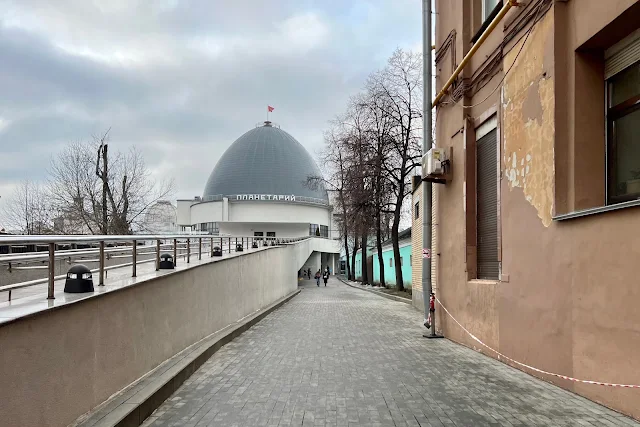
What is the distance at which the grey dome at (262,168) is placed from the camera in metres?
74.0

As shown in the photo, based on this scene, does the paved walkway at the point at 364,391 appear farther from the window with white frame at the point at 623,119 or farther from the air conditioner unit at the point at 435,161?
the air conditioner unit at the point at 435,161

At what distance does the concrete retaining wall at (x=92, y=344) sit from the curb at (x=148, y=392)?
3.6 inches

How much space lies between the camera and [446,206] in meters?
11.6

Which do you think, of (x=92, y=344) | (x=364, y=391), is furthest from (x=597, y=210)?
(x=92, y=344)

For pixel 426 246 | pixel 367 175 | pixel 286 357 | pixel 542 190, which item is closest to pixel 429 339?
pixel 426 246

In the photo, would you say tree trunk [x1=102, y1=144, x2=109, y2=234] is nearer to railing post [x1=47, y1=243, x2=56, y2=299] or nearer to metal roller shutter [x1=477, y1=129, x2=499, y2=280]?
metal roller shutter [x1=477, y1=129, x2=499, y2=280]

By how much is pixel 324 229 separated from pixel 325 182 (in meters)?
48.2

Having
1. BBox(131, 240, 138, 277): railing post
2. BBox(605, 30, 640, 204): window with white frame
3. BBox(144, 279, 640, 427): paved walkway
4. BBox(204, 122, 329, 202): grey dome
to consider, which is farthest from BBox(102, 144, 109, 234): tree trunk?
BBox(204, 122, 329, 202): grey dome

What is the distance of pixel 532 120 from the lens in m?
7.24

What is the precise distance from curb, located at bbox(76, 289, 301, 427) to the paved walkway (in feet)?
0.41

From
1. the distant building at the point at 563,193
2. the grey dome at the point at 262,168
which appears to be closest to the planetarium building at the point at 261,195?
the grey dome at the point at 262,168

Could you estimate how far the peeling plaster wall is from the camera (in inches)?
265

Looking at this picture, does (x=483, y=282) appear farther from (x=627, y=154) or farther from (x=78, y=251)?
(x=78, y=251)

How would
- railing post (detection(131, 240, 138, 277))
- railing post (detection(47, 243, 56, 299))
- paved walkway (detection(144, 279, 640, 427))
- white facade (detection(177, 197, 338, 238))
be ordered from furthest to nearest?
white facade (detection(177, 197, 338, 238)), railing post (detection(131, 240, 138, 277)), paved walkway (detection(144, 279, 640, 427)), railing post (detection(47, 243, 56, 299))
